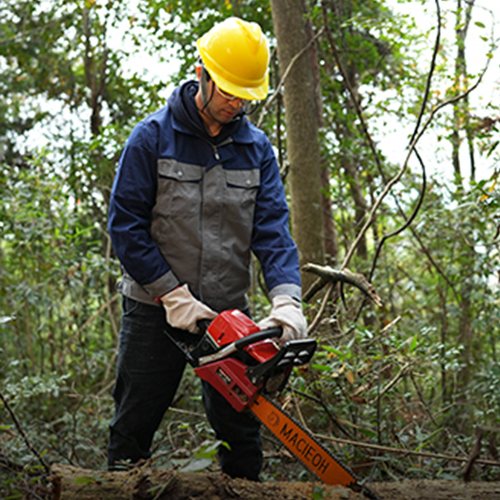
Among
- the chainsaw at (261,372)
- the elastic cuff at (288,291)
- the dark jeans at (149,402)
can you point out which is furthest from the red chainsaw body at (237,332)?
the dark jeans at (149,402)

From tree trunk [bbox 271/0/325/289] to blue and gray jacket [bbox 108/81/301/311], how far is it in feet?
3.20

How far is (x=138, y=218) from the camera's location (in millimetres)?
2361

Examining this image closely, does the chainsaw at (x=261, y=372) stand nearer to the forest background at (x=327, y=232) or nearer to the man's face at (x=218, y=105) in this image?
the forest background at (x=327, y=232)

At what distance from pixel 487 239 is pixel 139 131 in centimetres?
285

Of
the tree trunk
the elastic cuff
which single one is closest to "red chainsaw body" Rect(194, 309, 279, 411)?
the elastic cuff

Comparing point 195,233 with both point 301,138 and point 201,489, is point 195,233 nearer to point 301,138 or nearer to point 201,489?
point 201,489

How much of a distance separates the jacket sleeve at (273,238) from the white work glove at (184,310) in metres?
0.35

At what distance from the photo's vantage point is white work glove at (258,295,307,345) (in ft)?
7.34

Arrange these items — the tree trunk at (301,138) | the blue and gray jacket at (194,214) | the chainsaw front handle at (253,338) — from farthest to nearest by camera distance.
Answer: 1. the tree trunk at (301,138)
2. the blue and gray jacket at (194,214)
3. the chainsaw front handle at (253,338)

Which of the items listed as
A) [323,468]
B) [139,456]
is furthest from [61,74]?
[323,468]

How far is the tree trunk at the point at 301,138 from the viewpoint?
3609mm

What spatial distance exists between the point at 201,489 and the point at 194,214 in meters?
1.19

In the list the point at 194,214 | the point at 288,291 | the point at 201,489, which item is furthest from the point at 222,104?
the point at 201,489

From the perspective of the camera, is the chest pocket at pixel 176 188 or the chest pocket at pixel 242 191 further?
the chest pocket at pixel 242 191
